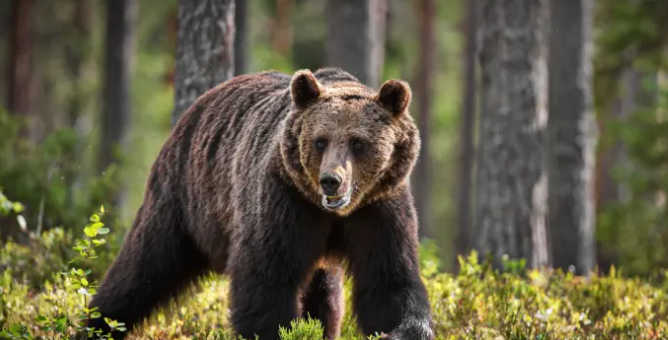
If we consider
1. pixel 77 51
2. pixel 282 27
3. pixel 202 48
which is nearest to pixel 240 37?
pixel 202 48

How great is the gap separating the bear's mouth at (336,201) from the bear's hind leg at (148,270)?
5.38 ft

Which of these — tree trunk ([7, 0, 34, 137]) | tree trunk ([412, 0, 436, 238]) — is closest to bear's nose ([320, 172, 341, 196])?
tree trunk ([412, 0, 436, 238])

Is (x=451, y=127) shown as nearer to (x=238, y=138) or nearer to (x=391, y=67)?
(x=391, y=67)

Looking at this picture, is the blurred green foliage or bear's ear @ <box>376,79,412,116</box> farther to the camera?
the blurred green foliage

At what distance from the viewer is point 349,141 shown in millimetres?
5176

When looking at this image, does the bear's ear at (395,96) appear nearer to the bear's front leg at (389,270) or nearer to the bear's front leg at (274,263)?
the bear's front leg at (389,270)

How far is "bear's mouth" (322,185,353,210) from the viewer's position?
5.01 metres

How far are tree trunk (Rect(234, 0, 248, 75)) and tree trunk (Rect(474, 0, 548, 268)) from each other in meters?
4.45

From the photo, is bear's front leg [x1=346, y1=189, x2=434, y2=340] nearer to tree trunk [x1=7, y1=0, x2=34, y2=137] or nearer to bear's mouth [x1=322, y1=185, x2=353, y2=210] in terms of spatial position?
bear's mouth [x1=322, y1=185, x2=353, y2=210]

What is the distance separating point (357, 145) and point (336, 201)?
0.37m

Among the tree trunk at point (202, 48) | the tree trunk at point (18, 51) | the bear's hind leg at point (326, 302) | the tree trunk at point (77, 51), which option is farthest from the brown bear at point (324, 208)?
the tree trunk at point (77, 51)

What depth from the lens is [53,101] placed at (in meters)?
37.8

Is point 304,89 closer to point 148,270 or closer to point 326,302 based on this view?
point 326,302

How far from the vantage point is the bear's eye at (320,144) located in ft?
16.9
